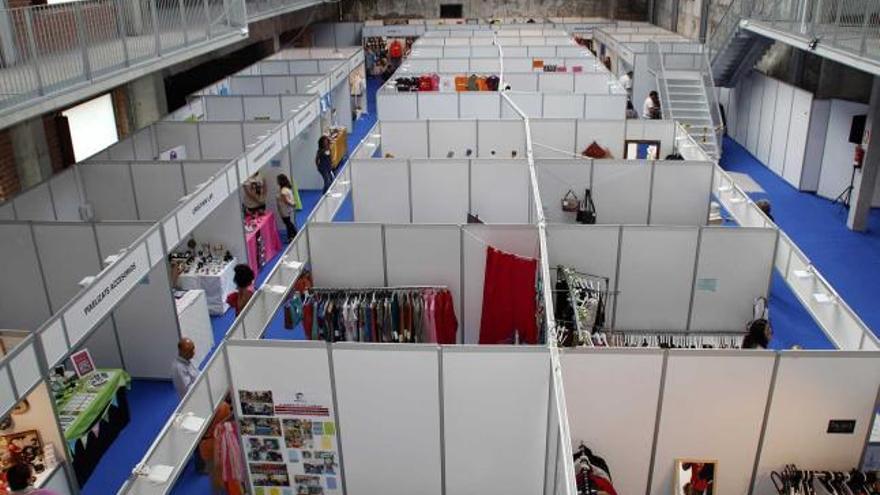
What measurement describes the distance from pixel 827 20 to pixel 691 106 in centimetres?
614

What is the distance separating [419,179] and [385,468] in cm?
535

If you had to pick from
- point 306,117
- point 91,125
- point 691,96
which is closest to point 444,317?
point 306,117

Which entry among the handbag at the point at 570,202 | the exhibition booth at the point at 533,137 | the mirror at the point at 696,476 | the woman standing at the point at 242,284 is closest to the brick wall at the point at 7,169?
the woman standing at the point at 242,284

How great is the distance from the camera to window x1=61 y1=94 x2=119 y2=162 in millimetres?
12320

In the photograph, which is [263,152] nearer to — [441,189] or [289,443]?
[441,189]

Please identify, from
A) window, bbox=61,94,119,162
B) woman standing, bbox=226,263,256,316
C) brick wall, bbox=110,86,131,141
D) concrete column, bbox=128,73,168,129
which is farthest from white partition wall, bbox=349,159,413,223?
brick wall, bbox=110,86,131,141

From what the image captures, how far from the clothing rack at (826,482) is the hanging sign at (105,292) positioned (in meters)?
5.83

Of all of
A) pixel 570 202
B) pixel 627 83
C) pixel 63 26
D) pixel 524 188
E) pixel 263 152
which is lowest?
pixel 570 202

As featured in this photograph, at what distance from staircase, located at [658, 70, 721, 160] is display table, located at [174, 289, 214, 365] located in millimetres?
11497

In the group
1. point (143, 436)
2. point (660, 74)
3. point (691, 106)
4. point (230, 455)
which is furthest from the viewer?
point (660, 74)

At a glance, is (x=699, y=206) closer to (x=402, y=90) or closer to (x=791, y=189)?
(x=791, y=189)

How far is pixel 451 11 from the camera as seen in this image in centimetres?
3284

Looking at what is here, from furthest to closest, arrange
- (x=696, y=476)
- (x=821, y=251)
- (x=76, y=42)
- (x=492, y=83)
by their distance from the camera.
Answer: (x=492, y=83) < (x=821, y=251) < (x=76, y=42) < (x=696, y=476)

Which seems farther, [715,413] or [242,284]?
[242,284]
